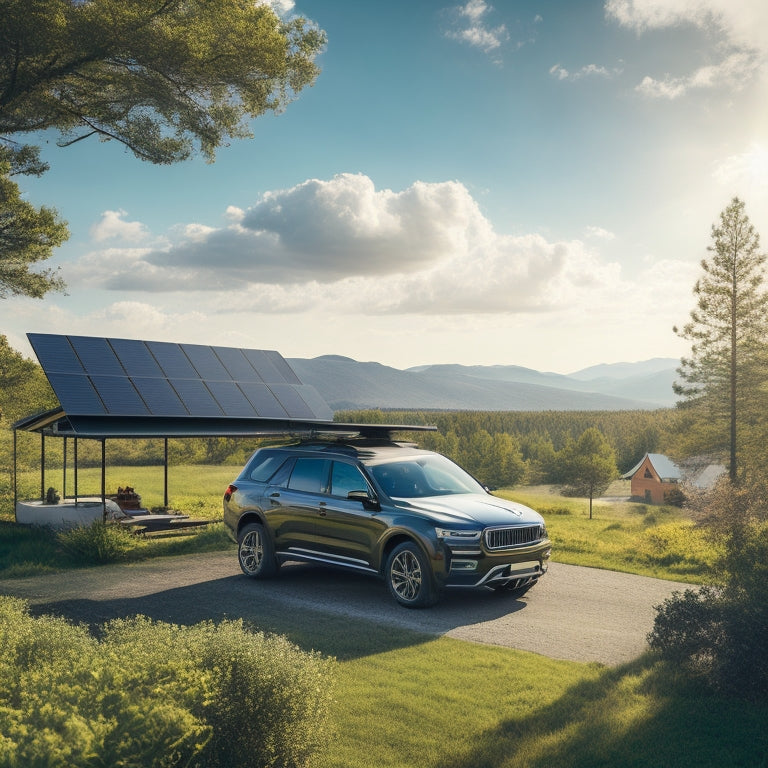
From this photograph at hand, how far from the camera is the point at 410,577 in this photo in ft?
30.0

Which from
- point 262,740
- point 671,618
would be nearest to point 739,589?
point 671,618

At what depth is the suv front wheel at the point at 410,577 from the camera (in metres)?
8.92

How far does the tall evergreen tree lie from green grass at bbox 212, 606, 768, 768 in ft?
129

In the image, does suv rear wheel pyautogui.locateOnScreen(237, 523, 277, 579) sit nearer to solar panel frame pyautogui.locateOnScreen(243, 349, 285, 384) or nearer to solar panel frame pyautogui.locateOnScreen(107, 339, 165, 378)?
solar panel frame pyautogui.locateOnScreen(107, 339, 165, 378)

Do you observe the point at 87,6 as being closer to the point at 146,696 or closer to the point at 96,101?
the point at 96,101

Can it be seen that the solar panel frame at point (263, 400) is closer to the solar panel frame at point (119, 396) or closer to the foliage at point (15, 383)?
the solar panel frame at point (119, 396)

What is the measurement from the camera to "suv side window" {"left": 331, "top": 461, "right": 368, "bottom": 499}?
33.1ft

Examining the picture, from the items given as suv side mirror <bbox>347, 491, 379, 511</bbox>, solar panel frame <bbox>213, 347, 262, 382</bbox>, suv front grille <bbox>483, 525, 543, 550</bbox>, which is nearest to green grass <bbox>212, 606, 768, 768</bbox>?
suv front grille <bbox>483, 525, 543, 550</bbox>

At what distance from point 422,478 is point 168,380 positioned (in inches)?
315

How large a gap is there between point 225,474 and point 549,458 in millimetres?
77886

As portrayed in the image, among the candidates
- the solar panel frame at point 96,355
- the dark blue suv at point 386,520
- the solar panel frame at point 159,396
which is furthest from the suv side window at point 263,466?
the solar panel frame at point 96,355

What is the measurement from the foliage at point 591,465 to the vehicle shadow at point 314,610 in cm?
4966

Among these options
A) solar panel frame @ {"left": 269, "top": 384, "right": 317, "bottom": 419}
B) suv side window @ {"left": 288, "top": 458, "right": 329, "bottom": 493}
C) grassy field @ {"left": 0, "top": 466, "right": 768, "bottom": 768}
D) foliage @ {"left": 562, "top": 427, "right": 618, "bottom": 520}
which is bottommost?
foliage @ {"left": 562, "top": 427, "right": 618, "bottom": 520}

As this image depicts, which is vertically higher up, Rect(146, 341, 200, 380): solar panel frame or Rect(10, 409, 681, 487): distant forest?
Rect(146, 341, 200, 380): solar panel frame
